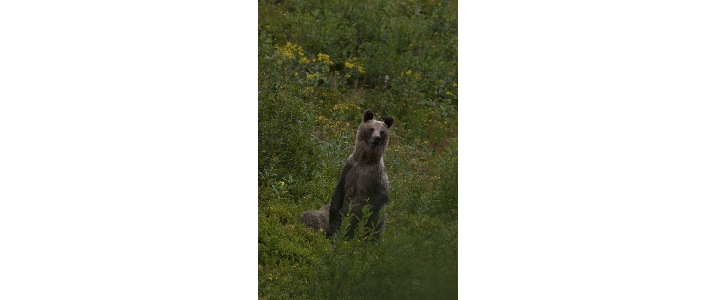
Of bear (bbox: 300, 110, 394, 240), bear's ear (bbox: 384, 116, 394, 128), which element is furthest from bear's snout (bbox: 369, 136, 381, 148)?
bear's ear (bbox: 384, 116, 394, 128)

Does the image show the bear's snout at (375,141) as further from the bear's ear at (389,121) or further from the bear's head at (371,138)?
the bear's ear at (389,121)

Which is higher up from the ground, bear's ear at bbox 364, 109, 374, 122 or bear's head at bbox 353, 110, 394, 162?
bear's ear at bbox 364, 109, 374, 122

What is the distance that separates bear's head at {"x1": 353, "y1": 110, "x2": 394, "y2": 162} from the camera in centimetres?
705

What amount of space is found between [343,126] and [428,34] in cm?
114

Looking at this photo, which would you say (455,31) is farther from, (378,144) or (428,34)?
(378,144)

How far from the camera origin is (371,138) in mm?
7070

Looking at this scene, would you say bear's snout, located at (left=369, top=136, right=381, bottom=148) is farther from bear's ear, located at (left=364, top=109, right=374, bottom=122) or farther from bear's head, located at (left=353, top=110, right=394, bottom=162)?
bear's ear, located at (left=364, top=109, right=374, bottom=122)

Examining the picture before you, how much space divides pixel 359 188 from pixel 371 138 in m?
0.40

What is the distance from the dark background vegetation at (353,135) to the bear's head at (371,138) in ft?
0.33

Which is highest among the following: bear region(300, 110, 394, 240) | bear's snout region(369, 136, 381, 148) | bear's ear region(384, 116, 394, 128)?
bear's ear region(384, 116, 394, 128)

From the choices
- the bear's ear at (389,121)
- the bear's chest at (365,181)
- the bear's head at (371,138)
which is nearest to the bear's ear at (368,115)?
the bear's head at (371,138)

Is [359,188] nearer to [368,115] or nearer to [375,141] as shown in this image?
[375,141]

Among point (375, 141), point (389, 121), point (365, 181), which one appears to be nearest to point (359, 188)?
point (365, 181)

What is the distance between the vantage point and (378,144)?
7.11 metres
